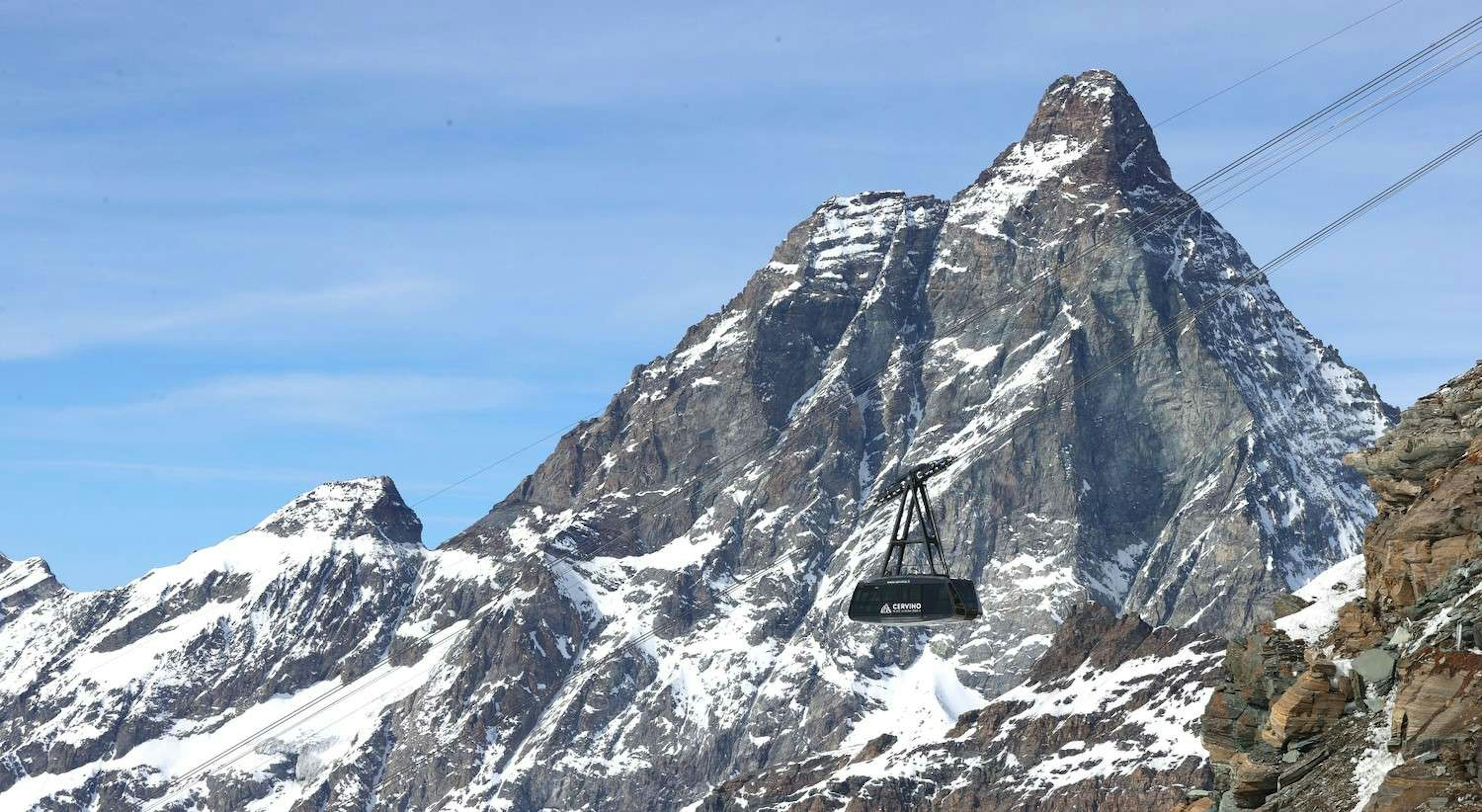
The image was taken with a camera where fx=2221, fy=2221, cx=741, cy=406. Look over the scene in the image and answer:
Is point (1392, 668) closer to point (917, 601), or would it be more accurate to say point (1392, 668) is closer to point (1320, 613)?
point (1320, 613)

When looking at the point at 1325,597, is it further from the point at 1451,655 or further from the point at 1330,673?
the point at 1451,655

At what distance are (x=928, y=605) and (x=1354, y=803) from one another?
3015 centimetres

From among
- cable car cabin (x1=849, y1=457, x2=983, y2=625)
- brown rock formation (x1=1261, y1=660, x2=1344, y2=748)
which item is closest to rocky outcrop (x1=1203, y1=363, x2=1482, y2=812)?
brown rock formation (x1=1261, y1=660, x2=1344, y2=748)

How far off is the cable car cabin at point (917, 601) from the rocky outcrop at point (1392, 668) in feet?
47.6

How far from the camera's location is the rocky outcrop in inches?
1993

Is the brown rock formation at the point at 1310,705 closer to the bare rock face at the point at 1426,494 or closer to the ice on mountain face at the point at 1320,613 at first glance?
the bare rock face at the point at 1426,494

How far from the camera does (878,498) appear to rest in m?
87.8

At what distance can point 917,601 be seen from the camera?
8219 cm

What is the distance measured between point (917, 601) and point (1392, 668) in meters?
27.3

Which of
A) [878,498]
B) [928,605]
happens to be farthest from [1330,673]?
[878,498]

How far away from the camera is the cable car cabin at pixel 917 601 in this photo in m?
81.6

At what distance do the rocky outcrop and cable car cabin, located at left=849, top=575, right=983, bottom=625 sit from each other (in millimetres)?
14499

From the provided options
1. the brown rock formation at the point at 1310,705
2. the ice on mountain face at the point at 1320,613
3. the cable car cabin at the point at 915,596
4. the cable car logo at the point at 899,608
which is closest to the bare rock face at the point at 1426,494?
the ice on mountain face at the point at 1320,613

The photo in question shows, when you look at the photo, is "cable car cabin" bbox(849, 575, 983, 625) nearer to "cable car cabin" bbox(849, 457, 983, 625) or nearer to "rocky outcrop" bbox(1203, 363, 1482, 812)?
"cable car cabin" bbox(849, 457, 983, 625)
